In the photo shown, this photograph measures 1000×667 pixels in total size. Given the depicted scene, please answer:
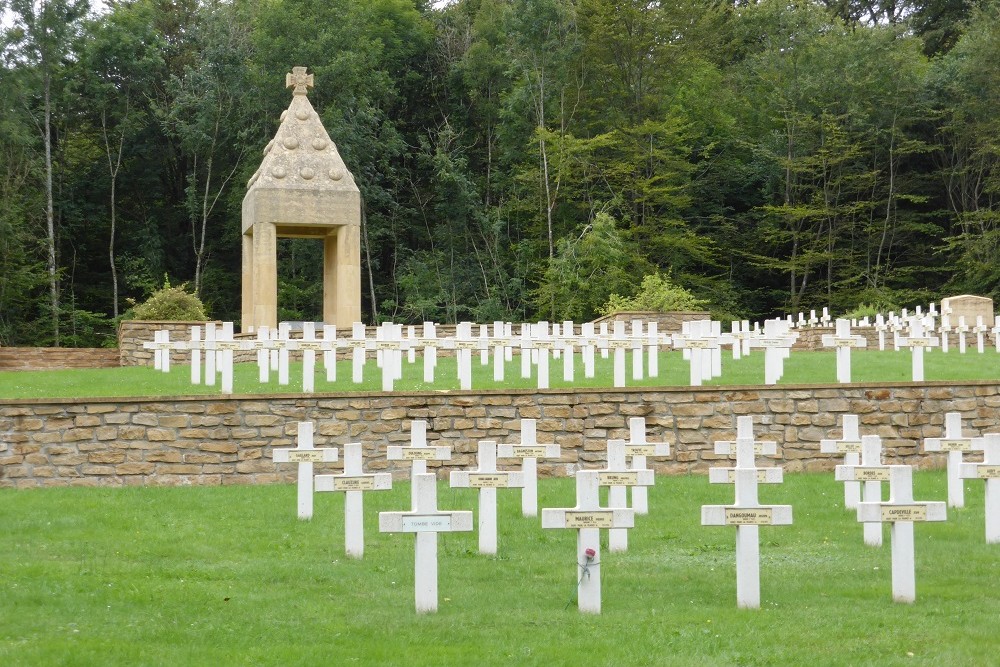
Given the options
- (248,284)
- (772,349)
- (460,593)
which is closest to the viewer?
(460,593)

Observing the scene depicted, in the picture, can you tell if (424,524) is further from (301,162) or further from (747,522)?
(301,162)

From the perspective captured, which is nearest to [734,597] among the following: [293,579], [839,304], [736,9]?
[293,579]

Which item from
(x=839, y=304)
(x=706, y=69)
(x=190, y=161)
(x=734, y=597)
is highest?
(x=706, y=69)

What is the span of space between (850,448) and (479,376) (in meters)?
7.53

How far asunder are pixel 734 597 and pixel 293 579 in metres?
2.56

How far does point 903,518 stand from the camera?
702 cm

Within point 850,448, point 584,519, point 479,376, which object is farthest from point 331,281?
point 584,519

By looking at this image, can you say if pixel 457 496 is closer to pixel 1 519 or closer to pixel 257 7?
pixel 1 519

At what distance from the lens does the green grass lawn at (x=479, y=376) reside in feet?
51.6

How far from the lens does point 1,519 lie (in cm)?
992

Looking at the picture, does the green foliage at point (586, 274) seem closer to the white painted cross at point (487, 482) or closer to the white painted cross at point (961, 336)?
the white painted cross at point (961, 336)

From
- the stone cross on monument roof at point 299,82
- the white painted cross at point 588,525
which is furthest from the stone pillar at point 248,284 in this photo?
the white painted cross at point 588,525

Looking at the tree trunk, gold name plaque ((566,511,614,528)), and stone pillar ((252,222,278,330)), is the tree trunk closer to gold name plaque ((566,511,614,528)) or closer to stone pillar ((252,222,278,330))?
stone pillar ((252,222,278,330))

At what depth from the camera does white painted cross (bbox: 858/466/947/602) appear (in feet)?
23.0
